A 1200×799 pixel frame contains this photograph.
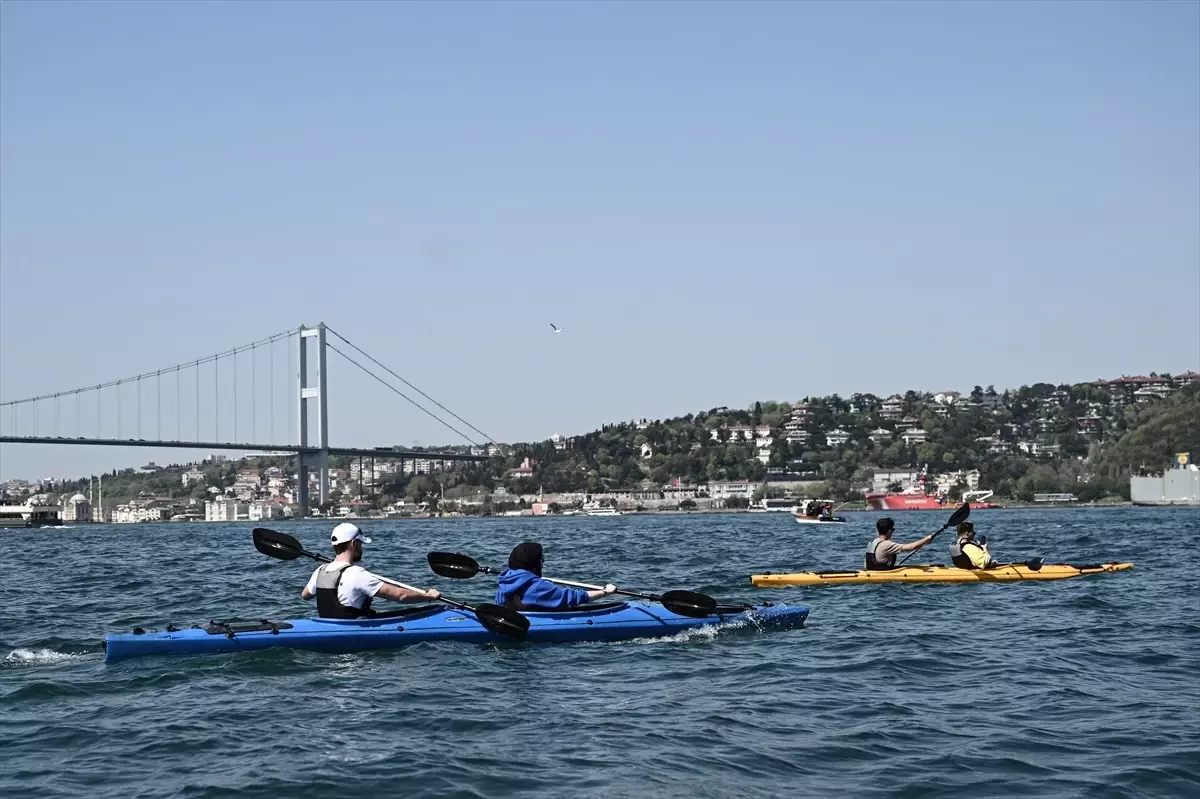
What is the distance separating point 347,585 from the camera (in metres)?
11.6

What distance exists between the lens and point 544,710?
897cm

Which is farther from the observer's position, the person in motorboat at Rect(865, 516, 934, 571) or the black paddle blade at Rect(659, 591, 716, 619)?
the person in motorboat at Rect(865, 516, 934, 571)

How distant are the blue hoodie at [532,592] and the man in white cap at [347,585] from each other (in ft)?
3.25

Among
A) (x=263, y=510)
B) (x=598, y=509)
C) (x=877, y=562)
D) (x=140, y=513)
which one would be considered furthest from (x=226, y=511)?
(x=877, y=562)

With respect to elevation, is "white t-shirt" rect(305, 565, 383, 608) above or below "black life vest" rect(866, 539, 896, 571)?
above

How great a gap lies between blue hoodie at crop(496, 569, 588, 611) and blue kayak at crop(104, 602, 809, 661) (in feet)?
0.33

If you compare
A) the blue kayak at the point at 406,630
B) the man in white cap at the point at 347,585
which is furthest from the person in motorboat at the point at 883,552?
the man in white cap at the point at 347,585

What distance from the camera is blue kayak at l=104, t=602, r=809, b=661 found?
36.8 feet

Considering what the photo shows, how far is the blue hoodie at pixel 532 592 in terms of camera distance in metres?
12.2

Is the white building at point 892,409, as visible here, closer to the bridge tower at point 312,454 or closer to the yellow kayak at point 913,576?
the bridge tower at point 312,454

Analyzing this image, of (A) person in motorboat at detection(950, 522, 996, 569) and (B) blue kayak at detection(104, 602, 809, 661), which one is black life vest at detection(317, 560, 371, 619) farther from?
→ (A) person in motorboat at detection(950, 522, 996, 569)

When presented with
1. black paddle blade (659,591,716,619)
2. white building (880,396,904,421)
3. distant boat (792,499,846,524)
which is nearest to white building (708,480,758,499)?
white building (880,396,904,421)

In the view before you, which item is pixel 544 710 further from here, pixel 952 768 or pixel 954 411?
pixel 954 411

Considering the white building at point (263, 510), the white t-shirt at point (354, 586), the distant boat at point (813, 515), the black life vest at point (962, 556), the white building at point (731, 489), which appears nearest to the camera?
the white t-shirt at point (354, 586)
